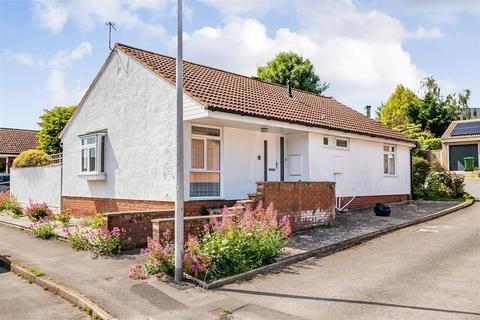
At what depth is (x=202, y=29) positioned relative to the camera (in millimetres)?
8461

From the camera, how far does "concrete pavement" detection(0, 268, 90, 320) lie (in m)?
5.93

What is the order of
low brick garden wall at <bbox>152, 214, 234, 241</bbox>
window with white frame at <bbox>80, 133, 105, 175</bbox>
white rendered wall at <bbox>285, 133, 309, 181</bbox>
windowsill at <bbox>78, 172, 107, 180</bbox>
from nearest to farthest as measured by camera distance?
low brick garden wall at <bbox>152, 214, 234, 241</bbox> → white rendered wall at <bbox>285, 133, 309, 181</bbox> → windowsill at <bbox>78, 172, 107, 180</bbox> → window with white frame at <bbox>80, 133, 105, 175</bbox>

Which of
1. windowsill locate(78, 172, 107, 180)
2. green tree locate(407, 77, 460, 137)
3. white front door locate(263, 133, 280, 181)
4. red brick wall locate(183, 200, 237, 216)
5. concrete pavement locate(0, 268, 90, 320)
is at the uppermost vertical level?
green tree locate(407, 77, 460, 137)

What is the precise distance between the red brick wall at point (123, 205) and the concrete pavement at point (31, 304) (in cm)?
482

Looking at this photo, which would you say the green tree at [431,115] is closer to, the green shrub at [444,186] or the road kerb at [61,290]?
the green shrub at [444,186]

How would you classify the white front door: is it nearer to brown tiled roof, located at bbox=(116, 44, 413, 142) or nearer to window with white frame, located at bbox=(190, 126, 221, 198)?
brown tiled roof, located at bbox=(116, 44, 413, 142)

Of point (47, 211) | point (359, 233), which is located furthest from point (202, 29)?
point (47, 211)

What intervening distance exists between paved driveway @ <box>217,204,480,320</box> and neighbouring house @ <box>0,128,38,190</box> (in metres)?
33.1

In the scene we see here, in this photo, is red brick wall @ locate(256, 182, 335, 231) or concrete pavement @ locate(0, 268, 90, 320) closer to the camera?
concrete pavement @ locate(0, 268, 90, 320)

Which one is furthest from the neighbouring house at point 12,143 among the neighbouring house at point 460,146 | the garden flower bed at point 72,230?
the neighbouring house at point 460,146

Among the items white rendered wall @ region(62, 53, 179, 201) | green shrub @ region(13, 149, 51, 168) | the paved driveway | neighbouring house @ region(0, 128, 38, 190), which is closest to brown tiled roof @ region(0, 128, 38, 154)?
neighbouring house @ region(0, 128, 38, 190)

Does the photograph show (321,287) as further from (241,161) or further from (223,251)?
(241,161)

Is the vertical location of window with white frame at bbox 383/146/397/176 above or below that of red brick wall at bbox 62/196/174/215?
above

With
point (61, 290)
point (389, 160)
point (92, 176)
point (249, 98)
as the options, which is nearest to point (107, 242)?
point (61, 290)
